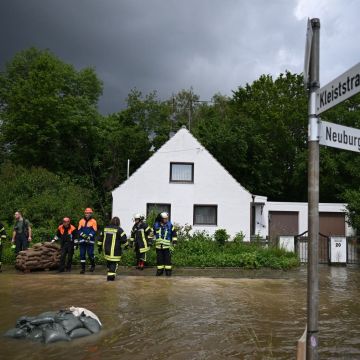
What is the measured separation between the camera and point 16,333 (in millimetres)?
6188

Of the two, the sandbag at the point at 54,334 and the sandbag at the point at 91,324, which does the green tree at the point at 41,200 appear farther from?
the sandbag at the point at 54,334

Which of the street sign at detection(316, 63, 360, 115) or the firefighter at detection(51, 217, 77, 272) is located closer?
the street sign at detection(316, 63, 360, 115)

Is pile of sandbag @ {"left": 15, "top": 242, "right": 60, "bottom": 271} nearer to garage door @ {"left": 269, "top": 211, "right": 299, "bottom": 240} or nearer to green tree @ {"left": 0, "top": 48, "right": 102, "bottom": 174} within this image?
garage door @ {"left": 269, "top": 211, "right": 299, "bottom": 240}

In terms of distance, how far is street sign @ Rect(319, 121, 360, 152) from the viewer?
13.3ft

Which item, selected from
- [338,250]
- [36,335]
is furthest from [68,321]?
[338,250]

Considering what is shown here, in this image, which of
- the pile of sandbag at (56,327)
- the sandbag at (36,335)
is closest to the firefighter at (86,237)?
the pile of sandbag at (56,327)

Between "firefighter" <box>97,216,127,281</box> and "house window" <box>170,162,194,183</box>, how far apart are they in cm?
1153

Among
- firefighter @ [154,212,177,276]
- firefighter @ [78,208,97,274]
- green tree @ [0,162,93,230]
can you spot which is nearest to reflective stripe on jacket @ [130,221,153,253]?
firefighter @ [154,212,177,276]

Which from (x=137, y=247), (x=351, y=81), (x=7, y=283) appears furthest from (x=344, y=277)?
(x=351, y=81)

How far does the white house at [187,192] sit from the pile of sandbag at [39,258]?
867cm

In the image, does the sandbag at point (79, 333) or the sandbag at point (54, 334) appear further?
the sandbag at point (79, 333)

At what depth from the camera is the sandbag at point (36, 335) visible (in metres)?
6.08

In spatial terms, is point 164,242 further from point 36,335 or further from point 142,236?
point 36,335

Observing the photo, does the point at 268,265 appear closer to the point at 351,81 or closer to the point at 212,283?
the point at 212,283
